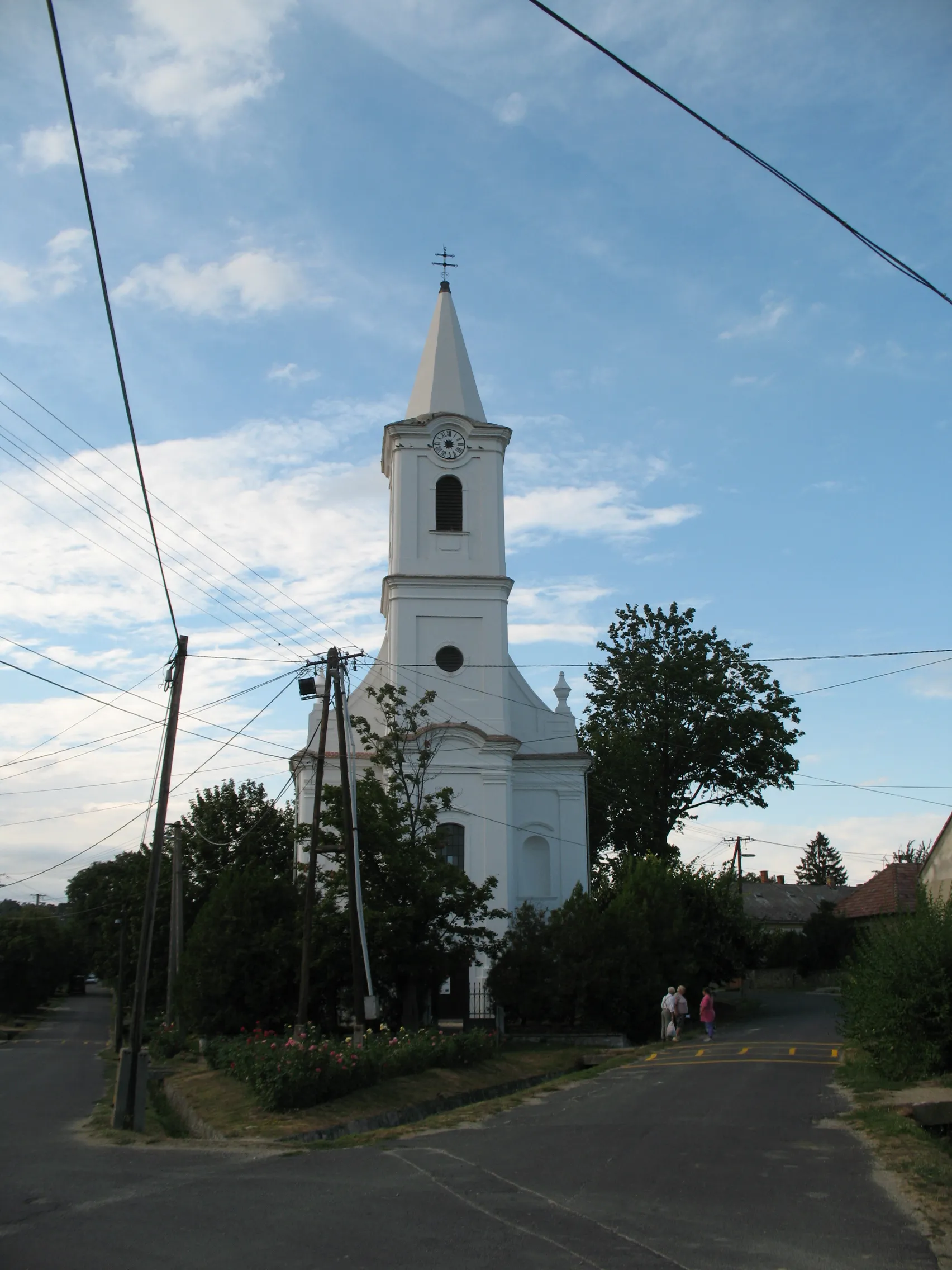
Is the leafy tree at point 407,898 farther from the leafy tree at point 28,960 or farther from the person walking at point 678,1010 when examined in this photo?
the leafy tree at point 28,960

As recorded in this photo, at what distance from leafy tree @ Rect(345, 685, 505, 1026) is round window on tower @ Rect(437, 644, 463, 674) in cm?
916

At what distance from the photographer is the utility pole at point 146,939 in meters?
17.0

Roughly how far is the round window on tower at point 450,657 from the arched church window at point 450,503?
158 inches

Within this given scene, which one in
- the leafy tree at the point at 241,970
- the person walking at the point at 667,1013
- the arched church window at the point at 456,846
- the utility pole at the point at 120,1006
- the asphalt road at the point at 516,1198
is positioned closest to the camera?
the asphalt road at the point at 516,1198

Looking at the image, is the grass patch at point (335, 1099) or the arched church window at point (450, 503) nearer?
the grass patch at point (335, 1099)

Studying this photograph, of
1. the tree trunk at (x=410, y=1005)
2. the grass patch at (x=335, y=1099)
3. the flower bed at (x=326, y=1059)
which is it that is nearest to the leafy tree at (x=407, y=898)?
the tree trunk at (x=410, y=1005)

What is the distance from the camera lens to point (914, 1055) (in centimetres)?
1669

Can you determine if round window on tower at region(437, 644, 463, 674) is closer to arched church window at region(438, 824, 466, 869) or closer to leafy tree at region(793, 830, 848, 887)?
arched church window at region(438, 824, 466, 869)

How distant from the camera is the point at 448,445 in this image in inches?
1478

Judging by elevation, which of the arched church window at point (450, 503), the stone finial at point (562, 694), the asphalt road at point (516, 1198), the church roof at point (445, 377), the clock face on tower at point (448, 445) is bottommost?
the asphalt road at point (516, 1198)

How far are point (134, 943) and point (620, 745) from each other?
69.1 ft

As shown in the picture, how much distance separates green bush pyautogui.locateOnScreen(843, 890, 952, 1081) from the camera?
16344 millimetres

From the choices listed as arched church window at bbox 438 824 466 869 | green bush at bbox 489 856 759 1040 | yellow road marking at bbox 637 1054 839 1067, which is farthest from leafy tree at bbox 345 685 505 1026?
arched church window at bbox 438 824 466 869

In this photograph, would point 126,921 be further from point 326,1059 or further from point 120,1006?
point 326,1059
